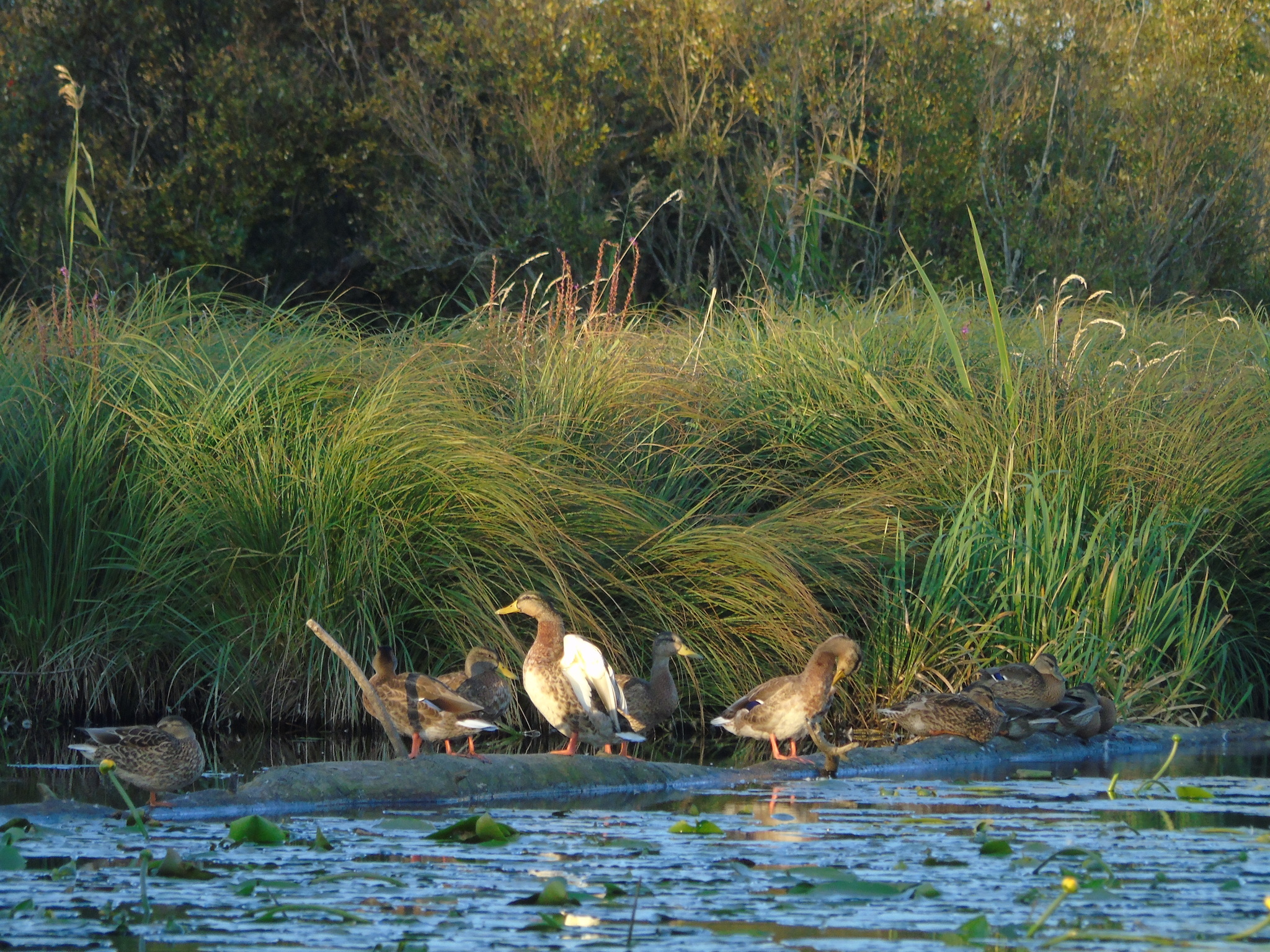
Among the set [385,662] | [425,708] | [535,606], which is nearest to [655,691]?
[535,606]

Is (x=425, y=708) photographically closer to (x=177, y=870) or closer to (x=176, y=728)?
(x=176, y=728)

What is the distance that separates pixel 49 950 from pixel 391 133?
15977 millimetres

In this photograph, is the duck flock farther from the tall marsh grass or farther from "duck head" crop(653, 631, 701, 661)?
the tall marsh grass

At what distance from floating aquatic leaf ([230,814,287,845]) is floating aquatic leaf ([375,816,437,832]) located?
1.46ft

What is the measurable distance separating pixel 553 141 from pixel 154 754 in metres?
12.7

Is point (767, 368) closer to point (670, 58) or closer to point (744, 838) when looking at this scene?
point (744, 838)

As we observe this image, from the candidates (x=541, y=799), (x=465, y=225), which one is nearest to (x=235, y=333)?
(x=541, y=799)

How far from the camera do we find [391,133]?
1905 centimetres

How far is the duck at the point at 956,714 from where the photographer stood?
7.84 metres

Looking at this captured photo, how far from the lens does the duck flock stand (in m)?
7.11

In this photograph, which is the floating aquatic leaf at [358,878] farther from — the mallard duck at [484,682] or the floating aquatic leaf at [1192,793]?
the floating aquatic leaf at [1192,793]

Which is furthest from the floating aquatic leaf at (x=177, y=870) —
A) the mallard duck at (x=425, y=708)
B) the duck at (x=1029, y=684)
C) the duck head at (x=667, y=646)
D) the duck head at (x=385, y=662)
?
the duck at (x=1029, y=684)

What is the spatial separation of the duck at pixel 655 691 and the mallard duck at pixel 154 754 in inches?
76.2

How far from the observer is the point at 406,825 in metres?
5.47
